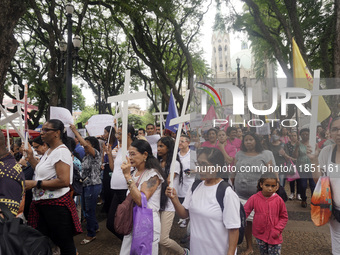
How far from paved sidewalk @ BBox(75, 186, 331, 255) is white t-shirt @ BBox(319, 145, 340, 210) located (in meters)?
1.75

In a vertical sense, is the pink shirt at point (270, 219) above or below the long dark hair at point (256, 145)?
below

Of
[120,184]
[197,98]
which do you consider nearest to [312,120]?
[197,98]

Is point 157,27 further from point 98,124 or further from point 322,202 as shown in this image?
point 322,202

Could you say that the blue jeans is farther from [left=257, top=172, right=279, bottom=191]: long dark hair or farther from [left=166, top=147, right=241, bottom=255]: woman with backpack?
[left=257, top=172, right=279, bottom=191]: long dark hair

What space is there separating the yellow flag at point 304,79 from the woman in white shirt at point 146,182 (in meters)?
1.80

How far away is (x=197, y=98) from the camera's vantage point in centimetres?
289

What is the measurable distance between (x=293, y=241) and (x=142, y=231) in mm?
3049

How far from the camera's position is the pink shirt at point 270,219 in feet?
9.96

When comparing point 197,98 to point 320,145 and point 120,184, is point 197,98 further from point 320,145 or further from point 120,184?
point 120,184

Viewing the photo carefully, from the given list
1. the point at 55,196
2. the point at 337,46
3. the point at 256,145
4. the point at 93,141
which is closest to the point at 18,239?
the point at 55,196

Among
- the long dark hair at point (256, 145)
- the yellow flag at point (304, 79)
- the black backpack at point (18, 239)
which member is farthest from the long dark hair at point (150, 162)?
the yellow flag at point (304, 79)

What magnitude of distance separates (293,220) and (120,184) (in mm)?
3606

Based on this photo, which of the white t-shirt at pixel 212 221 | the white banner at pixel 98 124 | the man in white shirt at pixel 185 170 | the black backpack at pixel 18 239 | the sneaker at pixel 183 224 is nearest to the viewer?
the black backpack at pixel 18 239

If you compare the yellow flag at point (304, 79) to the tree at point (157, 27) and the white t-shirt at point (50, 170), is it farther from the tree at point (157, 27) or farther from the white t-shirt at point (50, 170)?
the tree at point (157, 27)
